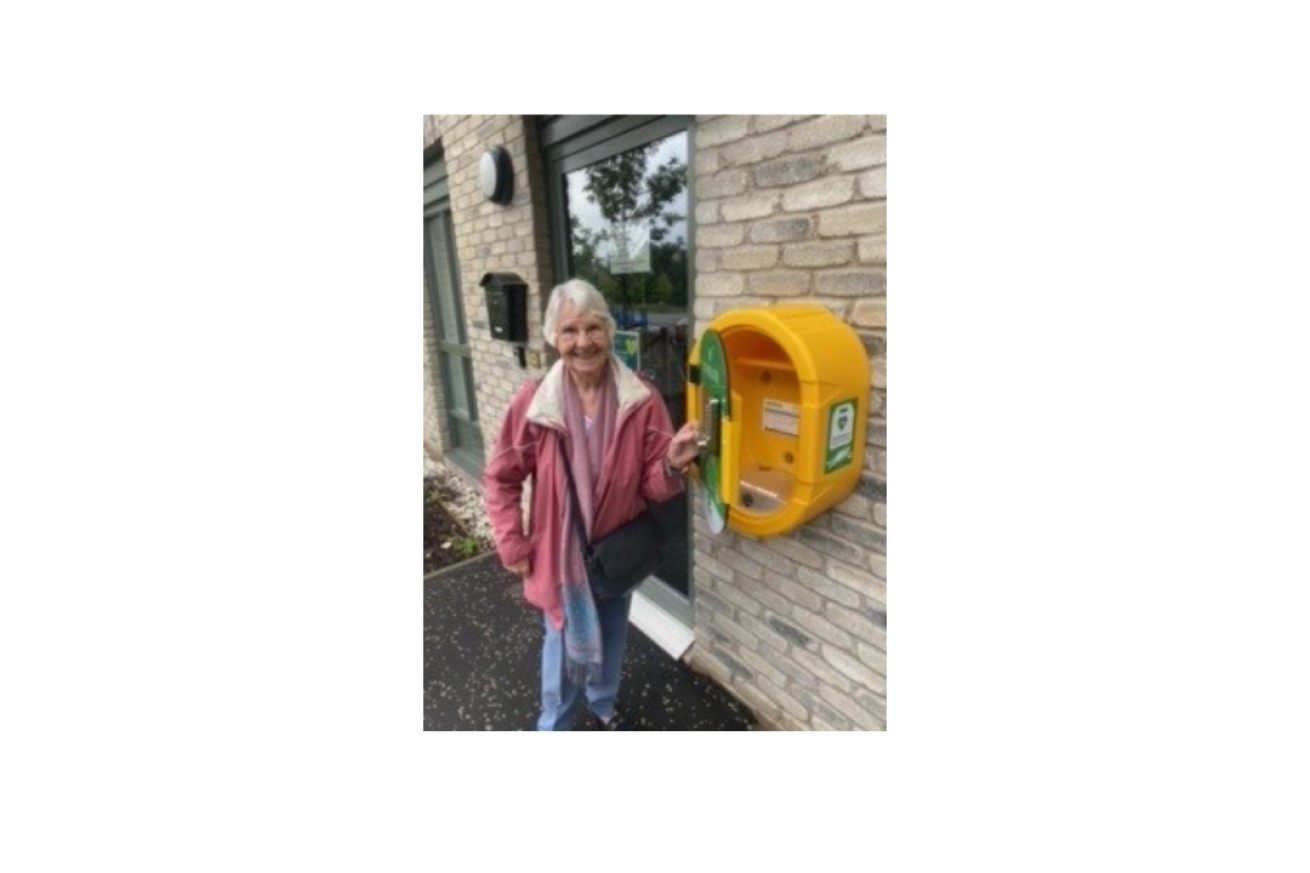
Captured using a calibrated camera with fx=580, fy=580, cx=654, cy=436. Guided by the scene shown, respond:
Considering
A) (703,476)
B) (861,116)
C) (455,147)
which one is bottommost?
(703,476)

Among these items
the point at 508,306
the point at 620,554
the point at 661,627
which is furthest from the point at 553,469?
the point at 508,306

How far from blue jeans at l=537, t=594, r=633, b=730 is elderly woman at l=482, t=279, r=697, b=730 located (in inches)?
3.6

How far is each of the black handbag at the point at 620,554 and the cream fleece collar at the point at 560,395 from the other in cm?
14

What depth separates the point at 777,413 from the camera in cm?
161

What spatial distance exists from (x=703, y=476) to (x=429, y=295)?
3500 millimetres

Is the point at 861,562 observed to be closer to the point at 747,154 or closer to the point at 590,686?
the point at 590,686

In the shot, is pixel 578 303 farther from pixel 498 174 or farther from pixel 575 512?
pixel 498 174

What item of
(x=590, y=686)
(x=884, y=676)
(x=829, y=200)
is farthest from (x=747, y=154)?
(x=590, y=686)

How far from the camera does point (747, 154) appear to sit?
1.58m

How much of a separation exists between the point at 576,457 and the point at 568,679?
2.51 ft

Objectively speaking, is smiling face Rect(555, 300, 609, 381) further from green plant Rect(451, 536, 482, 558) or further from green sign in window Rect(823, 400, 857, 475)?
green plant Rect(451, 536, 482, 558)

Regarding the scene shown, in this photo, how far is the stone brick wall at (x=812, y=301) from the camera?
54.1 inches

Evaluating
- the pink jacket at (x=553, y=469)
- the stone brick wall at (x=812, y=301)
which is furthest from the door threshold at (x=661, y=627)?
the pink jacket at (x=553, y=469)

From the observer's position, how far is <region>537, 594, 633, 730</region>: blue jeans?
184cm
